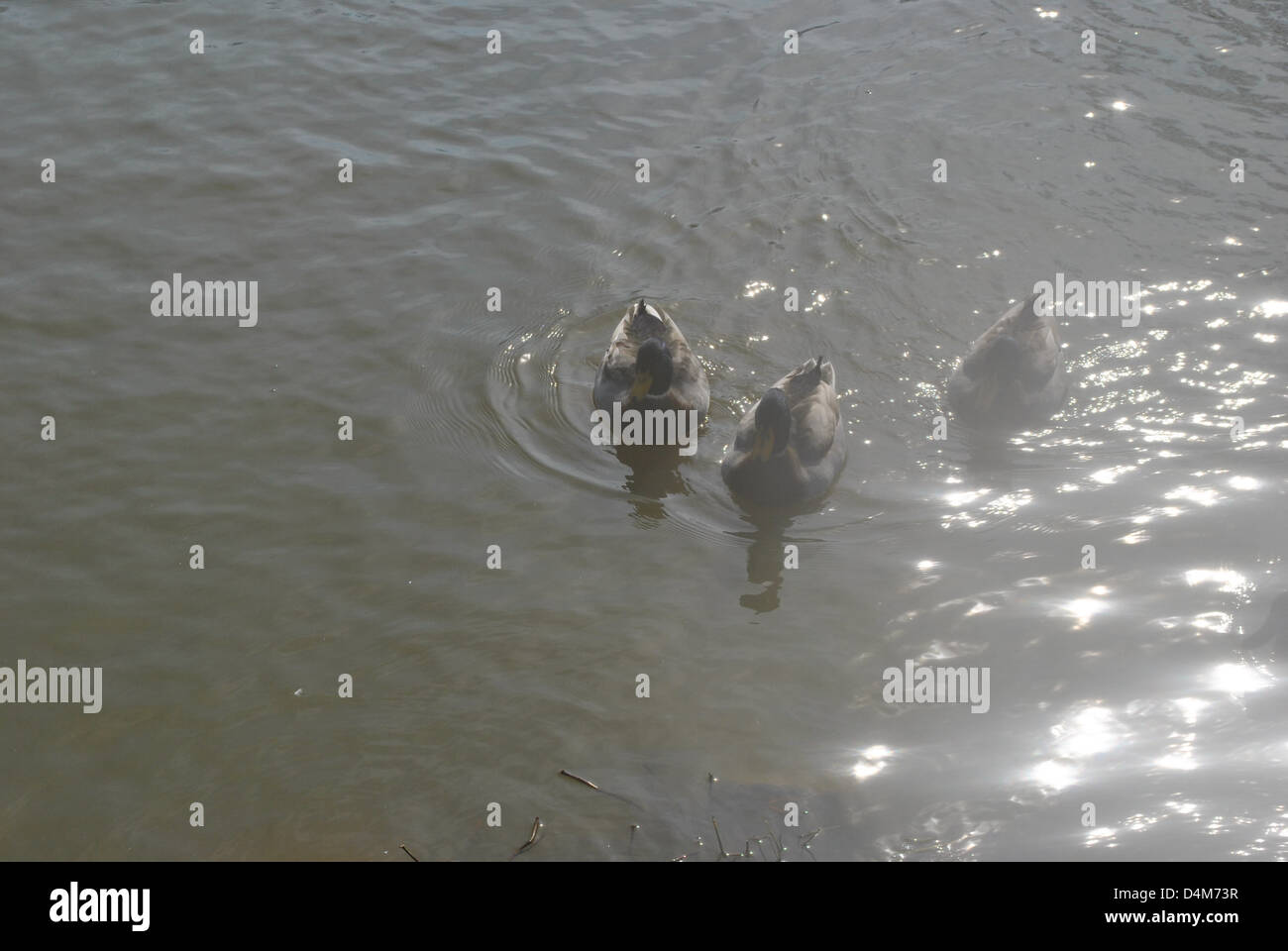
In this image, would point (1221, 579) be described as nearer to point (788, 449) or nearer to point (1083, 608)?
point (1083, 608)

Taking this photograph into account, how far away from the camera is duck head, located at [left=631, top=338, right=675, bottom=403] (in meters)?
9.84

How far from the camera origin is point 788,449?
9406mm

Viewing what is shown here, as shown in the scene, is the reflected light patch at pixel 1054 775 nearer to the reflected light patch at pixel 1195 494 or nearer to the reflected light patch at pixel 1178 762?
the reflected light patch at pixel 1178 762

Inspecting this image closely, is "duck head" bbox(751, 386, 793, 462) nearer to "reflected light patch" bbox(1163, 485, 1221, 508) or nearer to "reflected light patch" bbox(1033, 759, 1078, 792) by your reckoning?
"reflected light patch" bbox(1163, 485, 1221, 508)

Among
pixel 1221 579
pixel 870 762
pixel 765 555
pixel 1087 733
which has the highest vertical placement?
pixel 765 555

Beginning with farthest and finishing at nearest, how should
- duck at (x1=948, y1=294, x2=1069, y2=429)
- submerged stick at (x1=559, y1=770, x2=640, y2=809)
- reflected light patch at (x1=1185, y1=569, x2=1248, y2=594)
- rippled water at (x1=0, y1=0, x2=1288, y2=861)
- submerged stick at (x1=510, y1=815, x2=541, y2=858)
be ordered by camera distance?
duck at (x1=948, y1=294, x2=1069, y2=429)
reflected light patch at (x1=1185, y1=569, x2=1248, y2=594)
rippled water at (x1=0, y1=0, x2=1288, y2=861)
submerged stick at (x1=559, y1=770, x2=640, y2=809)
submerged stick at (x1=510, y1=815, x2=541, y2=858)

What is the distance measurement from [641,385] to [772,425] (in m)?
1.28

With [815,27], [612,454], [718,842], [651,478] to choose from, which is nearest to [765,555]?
[651,478]

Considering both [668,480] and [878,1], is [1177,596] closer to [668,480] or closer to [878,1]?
[668,480]

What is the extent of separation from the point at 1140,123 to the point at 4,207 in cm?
1267

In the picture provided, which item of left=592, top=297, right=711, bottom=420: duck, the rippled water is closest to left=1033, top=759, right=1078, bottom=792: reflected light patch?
the rippled water

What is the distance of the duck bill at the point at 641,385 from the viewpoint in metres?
9.95

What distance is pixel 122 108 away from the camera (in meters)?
13.8

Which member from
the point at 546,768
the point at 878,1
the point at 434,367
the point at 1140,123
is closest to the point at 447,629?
the point at 546,768
